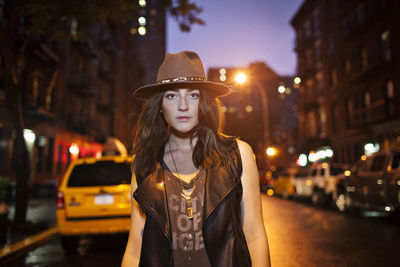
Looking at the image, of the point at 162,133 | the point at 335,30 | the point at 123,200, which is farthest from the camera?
the point at 335,30

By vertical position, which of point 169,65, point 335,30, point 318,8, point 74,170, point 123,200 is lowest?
point 123,200

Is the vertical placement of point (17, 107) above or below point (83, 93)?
below

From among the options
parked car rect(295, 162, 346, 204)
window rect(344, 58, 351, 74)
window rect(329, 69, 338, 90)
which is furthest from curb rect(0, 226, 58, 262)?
window rect(329, 69, 338, 90)

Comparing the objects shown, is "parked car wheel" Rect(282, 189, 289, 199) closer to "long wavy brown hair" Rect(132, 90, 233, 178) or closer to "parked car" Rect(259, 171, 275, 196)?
"parked car" Rect(259, 171, 275, 196)

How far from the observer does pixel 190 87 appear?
2.43 m

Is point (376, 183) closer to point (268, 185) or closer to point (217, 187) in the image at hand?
point (217, 187)

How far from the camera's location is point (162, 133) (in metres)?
2.59

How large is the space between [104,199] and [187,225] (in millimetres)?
5944

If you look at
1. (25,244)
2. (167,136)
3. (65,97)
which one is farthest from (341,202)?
(65,97)

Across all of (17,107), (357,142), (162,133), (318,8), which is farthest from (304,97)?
(162,133)

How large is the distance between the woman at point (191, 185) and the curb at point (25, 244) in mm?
6004

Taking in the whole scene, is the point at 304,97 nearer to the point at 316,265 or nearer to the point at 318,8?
the point at 318,8

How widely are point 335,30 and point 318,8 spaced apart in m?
4.95

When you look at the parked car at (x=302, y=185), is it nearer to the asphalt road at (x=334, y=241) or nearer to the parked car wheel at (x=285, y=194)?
the parked car wheel at (x=285, y=194)
